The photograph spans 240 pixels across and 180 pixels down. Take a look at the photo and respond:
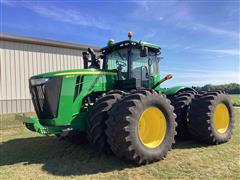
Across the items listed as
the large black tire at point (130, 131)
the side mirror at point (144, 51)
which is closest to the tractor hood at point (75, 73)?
the side mirror at point (144, 51)

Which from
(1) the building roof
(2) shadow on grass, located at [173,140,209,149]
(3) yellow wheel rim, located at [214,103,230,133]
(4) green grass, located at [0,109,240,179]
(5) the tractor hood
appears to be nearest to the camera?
(4) green grass, located at [0,109,240,179]

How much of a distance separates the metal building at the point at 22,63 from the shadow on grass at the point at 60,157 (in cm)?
974

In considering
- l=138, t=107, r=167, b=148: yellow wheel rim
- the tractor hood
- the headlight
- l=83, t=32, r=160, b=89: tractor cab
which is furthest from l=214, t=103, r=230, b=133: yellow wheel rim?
the headlight

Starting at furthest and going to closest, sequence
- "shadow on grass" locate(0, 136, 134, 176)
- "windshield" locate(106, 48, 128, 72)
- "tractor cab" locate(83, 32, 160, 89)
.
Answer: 1. "windshield" locate(106, 48, 128, 72)
2. "tractor cab" locate(83, 32, 160, 89)
3. "shadow on grass" locate(0, 136, 134, 176)

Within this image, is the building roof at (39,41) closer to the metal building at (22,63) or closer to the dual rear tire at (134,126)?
the metal building at (22,63)

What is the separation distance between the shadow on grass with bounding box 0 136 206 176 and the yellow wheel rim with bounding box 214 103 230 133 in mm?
998

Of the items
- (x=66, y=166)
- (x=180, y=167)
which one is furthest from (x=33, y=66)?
(x=180, y=167)

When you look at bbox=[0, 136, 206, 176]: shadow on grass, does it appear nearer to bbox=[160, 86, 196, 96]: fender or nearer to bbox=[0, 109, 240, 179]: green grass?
bbox=[0, 109, 240, 179]: green grass

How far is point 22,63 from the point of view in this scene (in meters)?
16.9

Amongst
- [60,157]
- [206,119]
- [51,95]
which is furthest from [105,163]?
[206,119]

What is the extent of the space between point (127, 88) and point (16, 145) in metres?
3.49

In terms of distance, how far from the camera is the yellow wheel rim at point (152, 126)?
541cm

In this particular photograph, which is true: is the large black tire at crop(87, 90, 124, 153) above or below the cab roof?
below

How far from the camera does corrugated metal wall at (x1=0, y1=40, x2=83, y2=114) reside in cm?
1609
